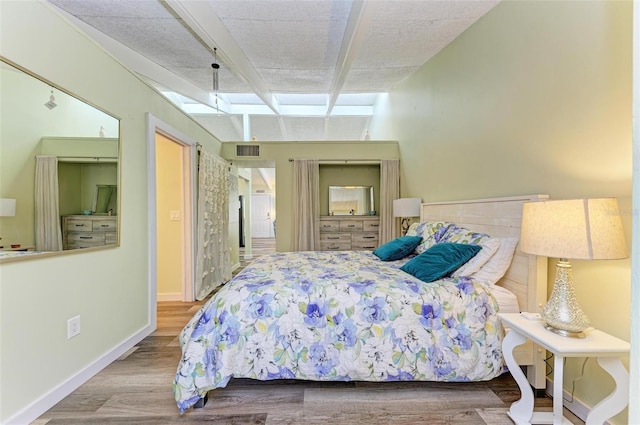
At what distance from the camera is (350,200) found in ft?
16.0

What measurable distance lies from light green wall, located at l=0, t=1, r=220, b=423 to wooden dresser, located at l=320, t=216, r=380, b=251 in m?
2.67

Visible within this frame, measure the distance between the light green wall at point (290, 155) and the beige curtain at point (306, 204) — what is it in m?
0.09

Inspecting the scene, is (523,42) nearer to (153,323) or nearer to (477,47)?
(477,47)

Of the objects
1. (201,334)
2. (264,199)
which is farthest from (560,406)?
(264,199)

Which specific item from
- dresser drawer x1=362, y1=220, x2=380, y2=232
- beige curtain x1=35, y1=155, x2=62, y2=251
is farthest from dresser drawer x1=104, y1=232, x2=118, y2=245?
dresser drawer x1=362, y1=220, x2=380, y2=232

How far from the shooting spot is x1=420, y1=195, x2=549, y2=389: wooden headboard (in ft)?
5.73

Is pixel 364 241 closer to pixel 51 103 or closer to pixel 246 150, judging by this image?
pixel 246 150

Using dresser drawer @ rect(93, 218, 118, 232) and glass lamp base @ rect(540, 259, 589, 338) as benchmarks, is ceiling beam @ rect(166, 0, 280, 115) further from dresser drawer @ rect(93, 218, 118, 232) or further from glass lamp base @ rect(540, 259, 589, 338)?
glass lamp base @ rect(540, 259, 589, 338)

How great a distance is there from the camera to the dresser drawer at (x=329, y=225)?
464cm

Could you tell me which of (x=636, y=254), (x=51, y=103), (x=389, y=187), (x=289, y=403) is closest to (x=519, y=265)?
(x=636, y=254)

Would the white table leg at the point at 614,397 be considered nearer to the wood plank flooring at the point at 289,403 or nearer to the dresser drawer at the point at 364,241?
the wood plank flooring at the point at 289,403

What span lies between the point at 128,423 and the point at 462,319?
1.99m

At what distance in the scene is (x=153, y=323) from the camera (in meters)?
2.65

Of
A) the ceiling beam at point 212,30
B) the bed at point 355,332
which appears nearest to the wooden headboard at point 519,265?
the bed at point 355,332
